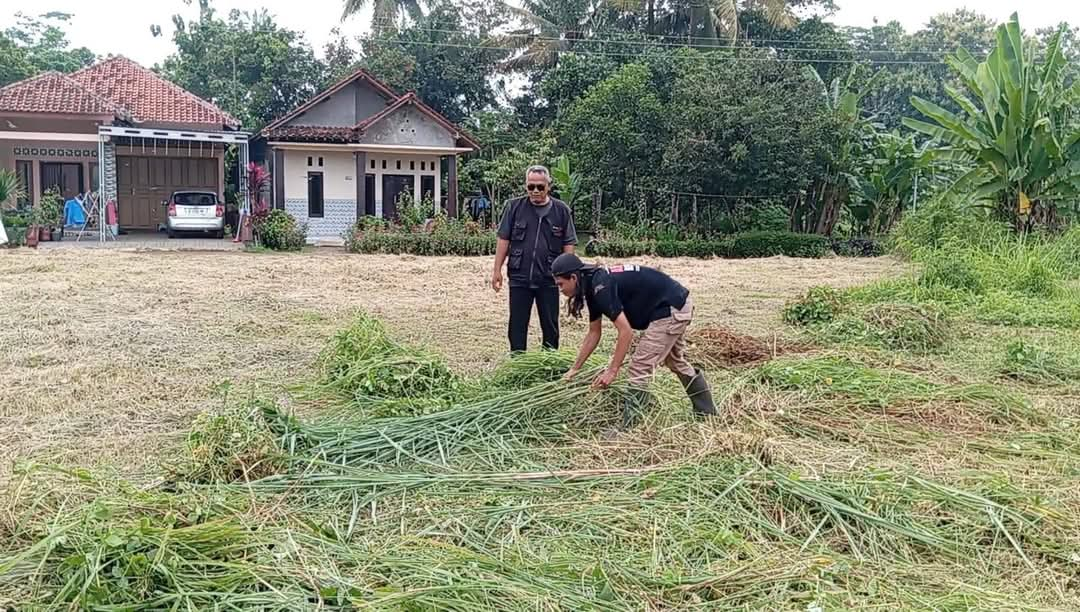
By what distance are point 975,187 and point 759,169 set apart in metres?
7.35

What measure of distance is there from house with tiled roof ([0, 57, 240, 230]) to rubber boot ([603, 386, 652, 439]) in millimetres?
18463

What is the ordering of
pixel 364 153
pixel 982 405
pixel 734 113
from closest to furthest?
pixel 982 405 → pixel 734 113 → pixel 364 153

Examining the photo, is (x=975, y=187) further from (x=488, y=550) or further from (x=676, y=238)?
(x=488, y=550)

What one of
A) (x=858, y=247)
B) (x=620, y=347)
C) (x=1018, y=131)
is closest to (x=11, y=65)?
(x=858, y=247)

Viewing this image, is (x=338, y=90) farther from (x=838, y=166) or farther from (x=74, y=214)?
(x=838, y=166)

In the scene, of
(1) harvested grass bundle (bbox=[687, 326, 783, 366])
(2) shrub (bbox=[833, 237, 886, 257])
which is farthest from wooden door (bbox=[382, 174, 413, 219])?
(1) harvested grass bundle (bbox=[687, 326, 783, 366])

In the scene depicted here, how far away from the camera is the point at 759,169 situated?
20609 mm

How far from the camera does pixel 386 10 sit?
104ft

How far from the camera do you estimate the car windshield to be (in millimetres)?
22688

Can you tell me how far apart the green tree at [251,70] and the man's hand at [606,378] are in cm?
2725

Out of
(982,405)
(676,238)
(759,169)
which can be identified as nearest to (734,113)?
(759,169)

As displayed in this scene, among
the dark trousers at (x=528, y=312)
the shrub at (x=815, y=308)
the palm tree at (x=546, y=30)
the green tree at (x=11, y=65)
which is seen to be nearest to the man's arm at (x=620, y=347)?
the dark trousers at (x=528, y=312)

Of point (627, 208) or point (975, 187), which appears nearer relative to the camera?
point (975, 187)

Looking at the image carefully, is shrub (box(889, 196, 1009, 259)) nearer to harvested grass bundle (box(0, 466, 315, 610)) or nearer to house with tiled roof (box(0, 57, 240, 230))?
harvested grass bundle (box(0, 466, 315, 610))
